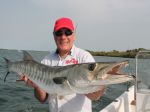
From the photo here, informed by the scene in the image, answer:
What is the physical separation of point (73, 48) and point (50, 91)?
2.32 ft

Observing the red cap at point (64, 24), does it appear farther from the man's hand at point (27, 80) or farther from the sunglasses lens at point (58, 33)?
the man's hand at point (27, 80)

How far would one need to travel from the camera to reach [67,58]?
4469 mm

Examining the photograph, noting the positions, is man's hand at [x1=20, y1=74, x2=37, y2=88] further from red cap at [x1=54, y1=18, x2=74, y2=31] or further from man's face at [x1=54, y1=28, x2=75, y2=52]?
red cap at [x1=54, y1=18, x2=74, y2=31]

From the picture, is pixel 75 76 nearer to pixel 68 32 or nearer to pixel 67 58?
pixel 67 58

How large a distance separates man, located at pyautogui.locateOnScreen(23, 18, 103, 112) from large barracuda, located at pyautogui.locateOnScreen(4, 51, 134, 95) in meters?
0.23

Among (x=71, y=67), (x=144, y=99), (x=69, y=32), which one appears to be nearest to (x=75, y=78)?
(x=71, y=67)

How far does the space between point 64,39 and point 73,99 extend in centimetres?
84

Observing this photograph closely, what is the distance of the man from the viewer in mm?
4328

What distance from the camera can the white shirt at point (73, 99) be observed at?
170 inches

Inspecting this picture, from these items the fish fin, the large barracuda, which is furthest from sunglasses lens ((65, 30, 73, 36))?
the fish fin

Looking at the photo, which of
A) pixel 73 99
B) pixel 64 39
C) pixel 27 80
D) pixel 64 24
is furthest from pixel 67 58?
pixel 27 80

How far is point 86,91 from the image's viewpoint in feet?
12.6

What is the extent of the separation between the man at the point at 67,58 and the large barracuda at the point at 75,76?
23cm

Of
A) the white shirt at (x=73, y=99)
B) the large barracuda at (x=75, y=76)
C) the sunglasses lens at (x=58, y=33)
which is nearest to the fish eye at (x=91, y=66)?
the large barracuda at (x=75, y=76)
